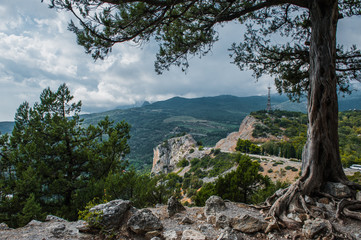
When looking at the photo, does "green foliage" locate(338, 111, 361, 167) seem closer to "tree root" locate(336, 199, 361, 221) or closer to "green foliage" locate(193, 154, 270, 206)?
"green foliage" locate(193, 154, 270, 206)

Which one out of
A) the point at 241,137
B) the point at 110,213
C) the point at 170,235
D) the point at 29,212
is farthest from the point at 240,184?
the point at 241,137

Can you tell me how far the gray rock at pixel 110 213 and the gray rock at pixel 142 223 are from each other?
31 cm

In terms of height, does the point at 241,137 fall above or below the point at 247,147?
above

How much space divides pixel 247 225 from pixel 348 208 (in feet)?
7.12

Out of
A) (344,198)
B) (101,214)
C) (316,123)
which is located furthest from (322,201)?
(101,214)

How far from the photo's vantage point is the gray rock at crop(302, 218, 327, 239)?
117 inches

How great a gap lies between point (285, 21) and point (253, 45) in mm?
1272

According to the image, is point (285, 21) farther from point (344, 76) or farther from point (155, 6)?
point (155, 6)

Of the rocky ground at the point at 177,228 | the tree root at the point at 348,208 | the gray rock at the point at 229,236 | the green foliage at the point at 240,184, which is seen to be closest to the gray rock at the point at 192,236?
the rocky ground at the point at 177,228

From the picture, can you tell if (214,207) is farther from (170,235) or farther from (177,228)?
(170,235)

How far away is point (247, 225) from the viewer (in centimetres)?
333

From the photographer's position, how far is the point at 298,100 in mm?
7723

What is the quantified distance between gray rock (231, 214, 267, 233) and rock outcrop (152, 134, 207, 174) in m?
59.2

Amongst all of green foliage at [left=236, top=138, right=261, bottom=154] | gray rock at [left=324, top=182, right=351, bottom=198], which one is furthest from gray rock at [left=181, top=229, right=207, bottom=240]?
green foliage at [left=236, top=138, right=261, bottom=154]
